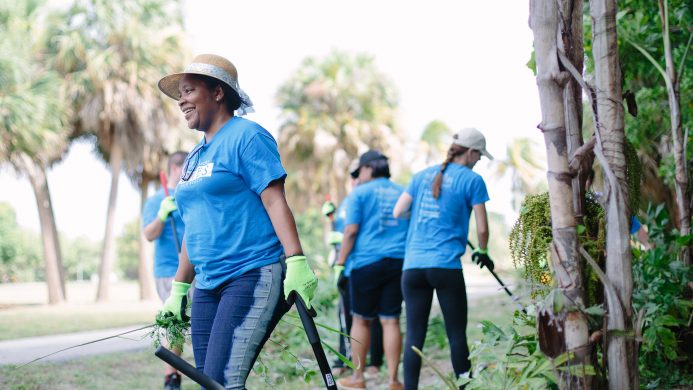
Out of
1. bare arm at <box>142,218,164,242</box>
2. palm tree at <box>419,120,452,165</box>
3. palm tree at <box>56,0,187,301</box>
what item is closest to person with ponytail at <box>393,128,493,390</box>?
bare arm at <box>142,218,164,242</box>

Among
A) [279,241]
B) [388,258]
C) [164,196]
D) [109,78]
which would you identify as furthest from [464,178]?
[109,78]

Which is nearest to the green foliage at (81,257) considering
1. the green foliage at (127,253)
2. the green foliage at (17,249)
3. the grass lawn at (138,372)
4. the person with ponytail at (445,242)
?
the green foliage at (127,253)

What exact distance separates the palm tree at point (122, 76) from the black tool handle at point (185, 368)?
72.9ft

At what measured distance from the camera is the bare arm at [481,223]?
4.98 m

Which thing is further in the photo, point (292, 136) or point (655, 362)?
point (292, 136)

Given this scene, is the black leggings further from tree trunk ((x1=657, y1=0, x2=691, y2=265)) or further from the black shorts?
tree trunk ((x1=657, y1=0, x2=691, y2=265))

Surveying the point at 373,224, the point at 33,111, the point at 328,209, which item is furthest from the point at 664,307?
the point at 33,111

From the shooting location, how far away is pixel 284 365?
693 centimetres

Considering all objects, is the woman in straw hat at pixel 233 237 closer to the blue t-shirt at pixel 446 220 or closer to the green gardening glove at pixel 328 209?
the blue t-shirt at pixel 446 220

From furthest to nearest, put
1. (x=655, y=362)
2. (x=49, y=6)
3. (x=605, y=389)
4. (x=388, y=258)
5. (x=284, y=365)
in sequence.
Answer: (x=49, y=6) < (x=284, y=365) < (x=388, y=258) < (x=655, y=362) < (x=605, y=389)

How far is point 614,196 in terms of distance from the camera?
2.86 meters

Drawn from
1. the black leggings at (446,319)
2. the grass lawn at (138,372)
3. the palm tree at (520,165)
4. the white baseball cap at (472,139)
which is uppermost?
the palm tree at (520,165)

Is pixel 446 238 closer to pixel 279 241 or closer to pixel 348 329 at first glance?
pixel 279 241

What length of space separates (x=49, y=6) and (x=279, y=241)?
2381 centimetres
